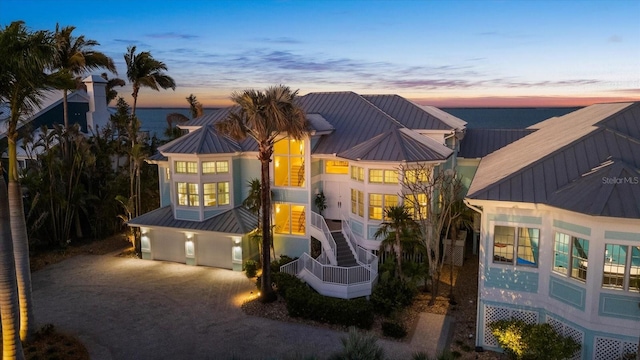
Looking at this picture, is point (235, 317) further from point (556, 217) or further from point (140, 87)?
point (140, 87)

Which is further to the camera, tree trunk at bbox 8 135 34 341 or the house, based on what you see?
the house

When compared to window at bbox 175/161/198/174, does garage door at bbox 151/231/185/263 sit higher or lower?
lower

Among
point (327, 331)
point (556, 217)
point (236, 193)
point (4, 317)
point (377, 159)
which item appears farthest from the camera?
point (236, 193)

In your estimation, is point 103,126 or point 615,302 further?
point 103,126

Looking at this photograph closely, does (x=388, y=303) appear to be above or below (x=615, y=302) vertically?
below

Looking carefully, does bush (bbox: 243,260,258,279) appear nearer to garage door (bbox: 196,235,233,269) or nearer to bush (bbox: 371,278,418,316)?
garage door (bbox: 196,235,233,269)

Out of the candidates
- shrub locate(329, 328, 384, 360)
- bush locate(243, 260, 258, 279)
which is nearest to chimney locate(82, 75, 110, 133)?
bush locate(243, 260, 258, 279)

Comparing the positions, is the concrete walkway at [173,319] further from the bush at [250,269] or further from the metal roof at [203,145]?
the metal roof at [203,145]

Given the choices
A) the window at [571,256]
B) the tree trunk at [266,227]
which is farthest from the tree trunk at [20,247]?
the window at [571,256]

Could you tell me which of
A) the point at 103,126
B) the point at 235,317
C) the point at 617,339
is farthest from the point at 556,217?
the point at 103,126
